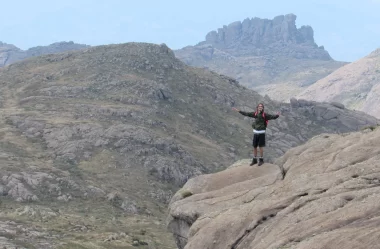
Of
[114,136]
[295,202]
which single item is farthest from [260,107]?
[114,136]

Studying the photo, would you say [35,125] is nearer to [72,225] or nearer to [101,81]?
[101,81]

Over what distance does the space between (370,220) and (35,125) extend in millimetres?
107208

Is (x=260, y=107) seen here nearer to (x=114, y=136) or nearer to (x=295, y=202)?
(x=295, y=202)

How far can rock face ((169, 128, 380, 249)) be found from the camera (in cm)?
1984

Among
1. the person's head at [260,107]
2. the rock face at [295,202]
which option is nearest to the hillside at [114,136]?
the rock face at [295,202]

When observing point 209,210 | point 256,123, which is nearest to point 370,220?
point 209,210

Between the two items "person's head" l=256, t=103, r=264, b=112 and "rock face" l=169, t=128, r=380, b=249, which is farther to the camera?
"person's head" l=256, t=103, r=264, b=112

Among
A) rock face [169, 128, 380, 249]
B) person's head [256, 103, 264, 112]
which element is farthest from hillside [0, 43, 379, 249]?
person's head [256, 103, 264, 112]

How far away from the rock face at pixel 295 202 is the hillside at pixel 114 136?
33.1 m

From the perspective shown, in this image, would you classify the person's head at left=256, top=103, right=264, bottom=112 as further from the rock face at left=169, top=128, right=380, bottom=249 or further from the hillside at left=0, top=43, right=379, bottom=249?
the hillside at left=0, top=43, right=379, bottom=249

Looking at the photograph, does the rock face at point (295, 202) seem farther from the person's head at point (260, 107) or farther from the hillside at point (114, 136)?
the hillside at point (114, 136)

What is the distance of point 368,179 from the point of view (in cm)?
2378

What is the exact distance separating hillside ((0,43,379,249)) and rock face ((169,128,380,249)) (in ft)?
108

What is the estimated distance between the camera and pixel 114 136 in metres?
113
